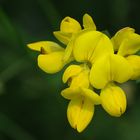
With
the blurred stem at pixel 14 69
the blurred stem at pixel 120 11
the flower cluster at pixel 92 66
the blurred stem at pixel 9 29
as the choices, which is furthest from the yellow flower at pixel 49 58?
the blurred stem at pixel 120 11

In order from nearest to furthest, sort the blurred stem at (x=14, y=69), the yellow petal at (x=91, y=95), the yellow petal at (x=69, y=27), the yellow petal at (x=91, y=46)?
the yellow petal at (x=91, y=95), the yellow petal at (x=91, y=46), the yellow petal at (x=69, y=27), the blurred stem at (x=14, y=69)

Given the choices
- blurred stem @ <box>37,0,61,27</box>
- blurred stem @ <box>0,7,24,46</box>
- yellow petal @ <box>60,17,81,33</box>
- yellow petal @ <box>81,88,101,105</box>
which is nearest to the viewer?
yellow petal @ <box>81,88,101,105</box>

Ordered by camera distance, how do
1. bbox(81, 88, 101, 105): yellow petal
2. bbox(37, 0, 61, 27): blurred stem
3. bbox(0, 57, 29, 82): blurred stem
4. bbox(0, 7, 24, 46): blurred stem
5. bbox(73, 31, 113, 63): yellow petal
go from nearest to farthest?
bbox(81, 88, 101, 105): yellow petal, bbox(73, 31, 113, 63): yellow petal, bbox(0, 7, 24, 46): blurred stem, bbox(0, 57, 29, 82): blurred stem, bbox(37, 0, 61, 27): blurred stem

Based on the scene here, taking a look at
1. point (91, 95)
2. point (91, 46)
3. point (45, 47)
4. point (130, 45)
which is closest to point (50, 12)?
point (45, 47)

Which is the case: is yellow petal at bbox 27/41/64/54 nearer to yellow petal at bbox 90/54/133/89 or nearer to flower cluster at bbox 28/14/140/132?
flower cluster at bbox 28/14/140/132

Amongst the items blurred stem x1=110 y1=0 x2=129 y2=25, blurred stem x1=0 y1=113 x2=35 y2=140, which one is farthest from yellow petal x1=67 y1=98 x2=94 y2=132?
blurred stem x1=110 y1=0 x2=129 y2=25

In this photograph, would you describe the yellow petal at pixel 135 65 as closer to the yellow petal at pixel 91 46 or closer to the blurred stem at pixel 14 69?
the yellow petal at pixel 91 46

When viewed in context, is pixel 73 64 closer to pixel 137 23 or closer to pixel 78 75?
pixel 78 75
